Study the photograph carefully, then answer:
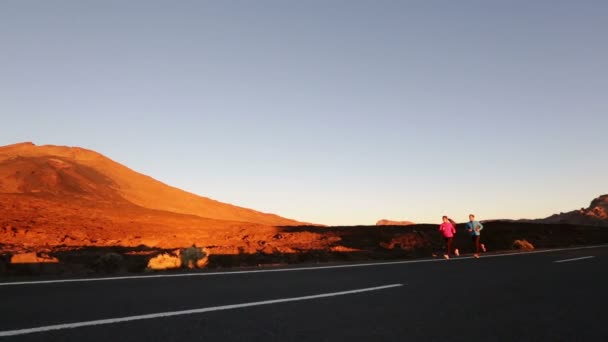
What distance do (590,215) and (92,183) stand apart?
84506 millimetres

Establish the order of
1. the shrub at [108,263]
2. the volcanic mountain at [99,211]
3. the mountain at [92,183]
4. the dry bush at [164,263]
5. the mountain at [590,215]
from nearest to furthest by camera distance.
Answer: the dry bush at [164,263] → the shrub at [108,263] → the volcanic mountain at [99,211] → the mountain at [92,183] → the mountain at [590,215]

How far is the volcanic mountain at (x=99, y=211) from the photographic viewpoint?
116 ft

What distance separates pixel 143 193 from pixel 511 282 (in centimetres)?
9682

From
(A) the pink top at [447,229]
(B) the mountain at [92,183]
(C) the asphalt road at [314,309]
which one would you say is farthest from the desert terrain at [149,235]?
(C) the asphalt road at [314,309]

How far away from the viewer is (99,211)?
176 ft

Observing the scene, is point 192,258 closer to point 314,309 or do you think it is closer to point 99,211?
point 314,309

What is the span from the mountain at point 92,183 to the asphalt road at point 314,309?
59676 millimetres

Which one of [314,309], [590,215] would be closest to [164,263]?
[314,309]

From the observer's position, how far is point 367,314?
18.4ft

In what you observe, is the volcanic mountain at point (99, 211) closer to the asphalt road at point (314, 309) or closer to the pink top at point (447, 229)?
the pink top at point (447, 229)

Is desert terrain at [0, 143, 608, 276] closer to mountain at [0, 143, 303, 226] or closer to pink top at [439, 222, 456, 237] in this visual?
mountain at [0, 143, 303, 226]

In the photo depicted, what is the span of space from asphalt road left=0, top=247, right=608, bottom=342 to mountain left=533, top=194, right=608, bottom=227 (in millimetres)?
87220

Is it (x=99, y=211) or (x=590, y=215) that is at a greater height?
(x=590, y=215)

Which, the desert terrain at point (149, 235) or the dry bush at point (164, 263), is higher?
the desert terrain at point (149, 235)
